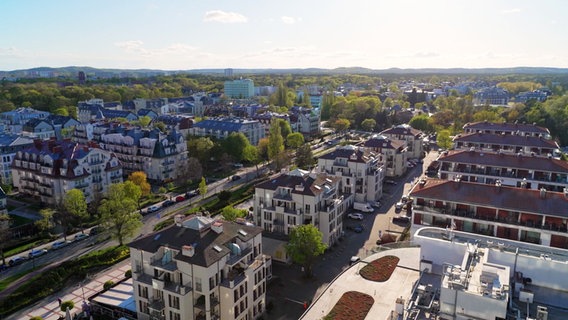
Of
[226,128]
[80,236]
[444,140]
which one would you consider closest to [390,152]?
[444,140]

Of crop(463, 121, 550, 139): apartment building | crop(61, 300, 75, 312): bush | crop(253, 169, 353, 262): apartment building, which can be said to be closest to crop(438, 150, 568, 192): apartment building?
crop(253, 169, 353, 262): apartment building

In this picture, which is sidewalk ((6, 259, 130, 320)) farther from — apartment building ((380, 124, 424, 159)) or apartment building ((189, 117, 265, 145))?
apartment building ((380, 124, 424, 159))

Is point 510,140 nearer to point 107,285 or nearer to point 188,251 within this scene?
point 188,251

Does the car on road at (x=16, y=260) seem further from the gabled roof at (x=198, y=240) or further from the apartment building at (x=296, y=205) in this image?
the apartment building at (x=296, y=205)

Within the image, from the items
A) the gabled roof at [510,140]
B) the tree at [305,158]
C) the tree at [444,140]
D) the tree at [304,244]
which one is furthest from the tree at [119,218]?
the tree at [444,140]

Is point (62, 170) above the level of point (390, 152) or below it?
above

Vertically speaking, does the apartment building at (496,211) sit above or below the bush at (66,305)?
above
